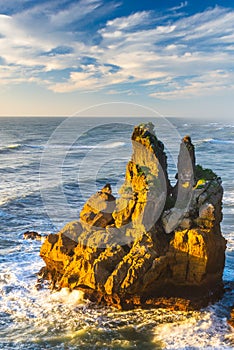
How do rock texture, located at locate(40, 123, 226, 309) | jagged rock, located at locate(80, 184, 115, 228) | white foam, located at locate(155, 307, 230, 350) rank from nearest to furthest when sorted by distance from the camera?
white foam, located at locate(155, 307, 230, 350), rock texture, located at locate(40, 123, 226, 309), jagged rock, located at locate(80, 184, 115, 228)

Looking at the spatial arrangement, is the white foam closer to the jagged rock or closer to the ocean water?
the ocean water

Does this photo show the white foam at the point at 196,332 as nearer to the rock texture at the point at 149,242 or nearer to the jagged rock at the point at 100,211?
the rock texture at the point at 149,242

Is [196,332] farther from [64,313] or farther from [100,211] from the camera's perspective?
[100,211]

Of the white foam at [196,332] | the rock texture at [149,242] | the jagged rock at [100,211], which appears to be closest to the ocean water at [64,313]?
the white foam at [196,332]

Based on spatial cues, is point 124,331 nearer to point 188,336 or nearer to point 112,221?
point 188,336

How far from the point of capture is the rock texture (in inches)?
818

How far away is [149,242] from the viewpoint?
70.7 feet

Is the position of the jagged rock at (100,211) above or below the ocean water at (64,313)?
above

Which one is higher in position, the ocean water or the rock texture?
the rock texture

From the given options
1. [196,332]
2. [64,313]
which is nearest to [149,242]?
[196,332]

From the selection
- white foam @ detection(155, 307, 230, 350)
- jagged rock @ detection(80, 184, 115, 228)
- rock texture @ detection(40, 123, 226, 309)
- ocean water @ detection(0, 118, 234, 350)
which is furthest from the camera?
jagged rock @ detection(80, 184, 115, 228)

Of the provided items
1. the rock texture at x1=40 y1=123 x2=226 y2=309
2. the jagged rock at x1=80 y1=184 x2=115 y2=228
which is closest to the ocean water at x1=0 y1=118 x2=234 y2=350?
the rock texture at x1=40 y1=123 x2=226 y2=309

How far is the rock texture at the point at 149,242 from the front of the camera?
20.8 metres

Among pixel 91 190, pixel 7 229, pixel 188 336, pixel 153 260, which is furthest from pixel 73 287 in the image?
pixel 91 190
